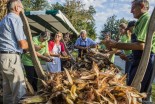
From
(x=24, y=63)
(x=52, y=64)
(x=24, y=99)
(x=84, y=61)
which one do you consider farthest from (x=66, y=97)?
(x=52, y=64)

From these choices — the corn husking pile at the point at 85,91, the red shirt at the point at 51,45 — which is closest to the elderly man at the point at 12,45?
the corn husking pile at the point at 85,91

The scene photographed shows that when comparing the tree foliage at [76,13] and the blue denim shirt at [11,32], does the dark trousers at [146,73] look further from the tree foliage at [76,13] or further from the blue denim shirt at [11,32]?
the tree foliage at [76,13]

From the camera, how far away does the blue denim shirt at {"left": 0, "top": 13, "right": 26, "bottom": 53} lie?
5320 mm

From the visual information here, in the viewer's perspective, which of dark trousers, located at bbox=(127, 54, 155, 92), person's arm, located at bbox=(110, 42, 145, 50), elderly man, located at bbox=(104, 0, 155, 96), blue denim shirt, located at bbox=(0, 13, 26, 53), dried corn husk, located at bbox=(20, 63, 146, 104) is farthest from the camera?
blue denim shirt, located at bbox=(0, 13, 26, 53)

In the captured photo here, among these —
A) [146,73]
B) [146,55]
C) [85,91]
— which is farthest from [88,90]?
[146,73]

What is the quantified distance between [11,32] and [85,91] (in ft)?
8.46

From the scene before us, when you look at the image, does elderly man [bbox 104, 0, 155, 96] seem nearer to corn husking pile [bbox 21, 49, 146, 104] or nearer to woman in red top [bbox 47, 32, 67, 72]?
corn husking pile [bbox 21, 49, 146, 104]

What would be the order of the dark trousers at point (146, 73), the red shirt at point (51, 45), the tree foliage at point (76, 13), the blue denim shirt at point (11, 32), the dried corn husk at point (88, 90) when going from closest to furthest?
the dried corn husk at point (88, 90) < the dark trousers at point (146, 73) < the blue denim shirt at point (11, 32) < the red shirt at point (51, 45) < the tree foliage at point (76, 13)

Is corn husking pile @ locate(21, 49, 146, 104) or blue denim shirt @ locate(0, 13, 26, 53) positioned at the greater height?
blue denim shirt @ locate(0, 13, 26, 53)

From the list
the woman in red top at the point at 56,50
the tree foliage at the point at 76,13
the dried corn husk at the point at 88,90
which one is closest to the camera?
the dried corn husk at the point at 88,90

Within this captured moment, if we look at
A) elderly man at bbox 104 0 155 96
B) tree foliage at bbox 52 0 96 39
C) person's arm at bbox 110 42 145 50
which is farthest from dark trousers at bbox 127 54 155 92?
tree foliage at bbox 52 0 96 39

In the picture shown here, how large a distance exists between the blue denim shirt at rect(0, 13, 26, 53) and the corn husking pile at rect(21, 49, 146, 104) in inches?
83.1

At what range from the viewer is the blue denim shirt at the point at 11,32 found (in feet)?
17.5

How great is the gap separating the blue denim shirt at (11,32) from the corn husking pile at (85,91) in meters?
2.11
